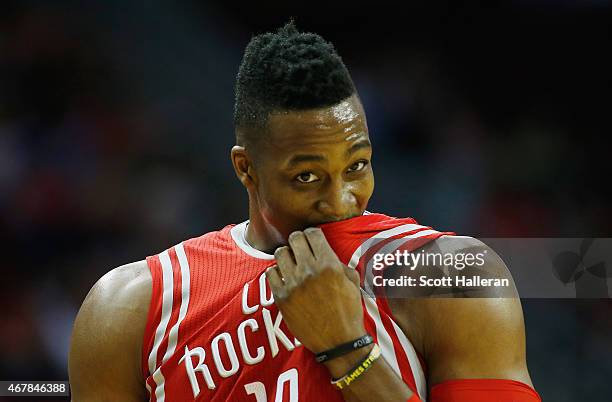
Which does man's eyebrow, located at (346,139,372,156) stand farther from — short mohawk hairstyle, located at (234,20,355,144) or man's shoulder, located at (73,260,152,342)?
man's shoulder, located at (73,260,152,342)

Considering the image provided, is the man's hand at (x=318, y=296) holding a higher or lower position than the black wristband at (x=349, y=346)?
higher

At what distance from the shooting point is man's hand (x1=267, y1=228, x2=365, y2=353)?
2078 mm

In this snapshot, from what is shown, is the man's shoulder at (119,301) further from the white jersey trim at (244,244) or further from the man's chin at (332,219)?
the man's chin at (332,219)

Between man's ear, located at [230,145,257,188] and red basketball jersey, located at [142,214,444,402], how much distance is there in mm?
217

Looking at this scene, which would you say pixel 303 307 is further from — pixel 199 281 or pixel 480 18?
pixel 480 18

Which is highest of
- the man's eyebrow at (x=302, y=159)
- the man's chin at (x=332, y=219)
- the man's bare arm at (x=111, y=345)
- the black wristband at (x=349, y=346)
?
the man's eyebrow at (x=302, y=159)

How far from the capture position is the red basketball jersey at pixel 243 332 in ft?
7.14

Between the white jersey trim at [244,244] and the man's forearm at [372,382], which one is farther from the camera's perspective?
the white jersey trim at [244,244]

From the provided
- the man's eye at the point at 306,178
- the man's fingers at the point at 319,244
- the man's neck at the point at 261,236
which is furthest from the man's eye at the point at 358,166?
the man's neck at the point at 261,236

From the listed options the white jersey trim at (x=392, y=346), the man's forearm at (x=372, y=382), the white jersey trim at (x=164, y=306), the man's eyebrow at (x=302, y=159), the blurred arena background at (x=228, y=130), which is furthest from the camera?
the blurred arena background at (x=228, y=130)

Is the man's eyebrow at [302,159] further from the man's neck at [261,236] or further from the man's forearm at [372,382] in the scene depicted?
the man's forearm at [372,382]

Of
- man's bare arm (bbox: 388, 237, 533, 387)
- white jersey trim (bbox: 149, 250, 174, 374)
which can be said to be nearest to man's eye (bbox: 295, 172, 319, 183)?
man's bare arm (bbox: 388, 237, 533, 387)

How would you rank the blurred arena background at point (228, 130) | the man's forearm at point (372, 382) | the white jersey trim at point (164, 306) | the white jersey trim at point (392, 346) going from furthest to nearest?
the blurred arena background at point (228, 130), the white jersey trim at point (164, 306), the white jersey trim at point (392, 346), the man's forearm at point (372, 382)

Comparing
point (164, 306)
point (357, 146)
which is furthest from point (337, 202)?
point (164, 306)
